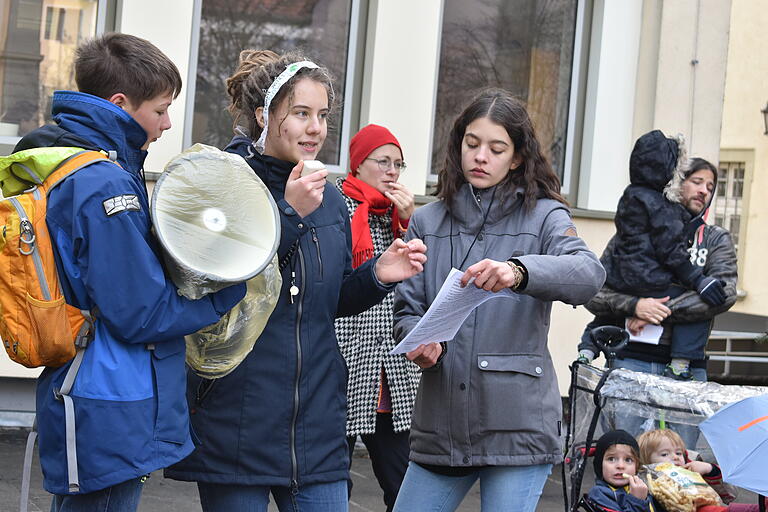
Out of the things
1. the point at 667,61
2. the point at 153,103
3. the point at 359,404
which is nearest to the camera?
the point at 153,103

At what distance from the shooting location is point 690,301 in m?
5.99

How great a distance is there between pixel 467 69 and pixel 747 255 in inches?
405

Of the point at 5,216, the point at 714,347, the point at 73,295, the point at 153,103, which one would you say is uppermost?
the point at 153,103

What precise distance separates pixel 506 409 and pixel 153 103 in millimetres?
1434

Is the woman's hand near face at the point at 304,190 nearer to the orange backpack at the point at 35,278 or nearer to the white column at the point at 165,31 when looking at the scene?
the orange backpack at the point at 35,278

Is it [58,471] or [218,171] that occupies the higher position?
[218,171]

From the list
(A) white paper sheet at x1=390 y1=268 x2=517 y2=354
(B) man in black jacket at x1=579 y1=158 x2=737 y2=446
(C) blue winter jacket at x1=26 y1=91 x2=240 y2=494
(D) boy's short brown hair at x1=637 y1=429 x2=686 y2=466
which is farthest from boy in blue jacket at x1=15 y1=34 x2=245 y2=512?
(B) man in black jacket at x1=579 y1=158 x2=737 y2=446

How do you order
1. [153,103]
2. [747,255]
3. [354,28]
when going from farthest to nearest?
Answer: [747,255] → [354,28] → [153,103]

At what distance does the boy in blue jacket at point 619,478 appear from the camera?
179 inches

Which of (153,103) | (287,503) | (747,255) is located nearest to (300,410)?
(287,503)

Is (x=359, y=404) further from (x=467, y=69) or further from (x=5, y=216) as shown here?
(x=467, y=69)

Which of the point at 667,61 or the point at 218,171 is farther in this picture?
the point at 667,61

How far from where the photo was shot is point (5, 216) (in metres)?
2.80

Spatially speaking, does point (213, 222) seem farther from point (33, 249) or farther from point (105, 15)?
point (105, 15)
